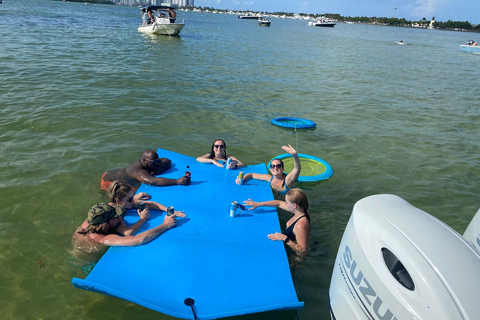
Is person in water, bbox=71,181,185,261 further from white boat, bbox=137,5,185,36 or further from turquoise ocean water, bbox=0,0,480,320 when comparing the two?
white boat, bbox=137,5,185,36

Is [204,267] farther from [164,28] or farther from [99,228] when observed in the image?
[164,28]

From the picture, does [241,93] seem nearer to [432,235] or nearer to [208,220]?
[208,220]

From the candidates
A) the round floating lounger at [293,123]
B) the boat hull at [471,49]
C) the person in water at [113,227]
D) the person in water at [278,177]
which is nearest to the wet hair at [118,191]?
the person in water at [113,227]

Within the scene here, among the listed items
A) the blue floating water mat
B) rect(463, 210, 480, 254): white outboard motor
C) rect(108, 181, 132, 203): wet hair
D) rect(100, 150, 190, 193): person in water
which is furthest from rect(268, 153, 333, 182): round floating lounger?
rect(108, 181, 132, 203): wet hair

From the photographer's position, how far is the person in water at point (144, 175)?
20.9 ft

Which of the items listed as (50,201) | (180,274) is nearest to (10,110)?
(50,201)

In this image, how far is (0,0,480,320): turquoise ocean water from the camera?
Answer: 16.5ft

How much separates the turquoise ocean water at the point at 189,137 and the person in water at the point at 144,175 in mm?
599

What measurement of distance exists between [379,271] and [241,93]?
12.9 metres

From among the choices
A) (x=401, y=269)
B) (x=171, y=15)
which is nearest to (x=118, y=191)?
(x=401, y=269)

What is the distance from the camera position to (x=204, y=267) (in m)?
4.29

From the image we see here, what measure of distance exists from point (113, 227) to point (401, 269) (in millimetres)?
3826

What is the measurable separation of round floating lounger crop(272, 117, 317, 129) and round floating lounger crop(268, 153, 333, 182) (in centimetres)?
226

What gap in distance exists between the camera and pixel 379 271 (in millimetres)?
2871
